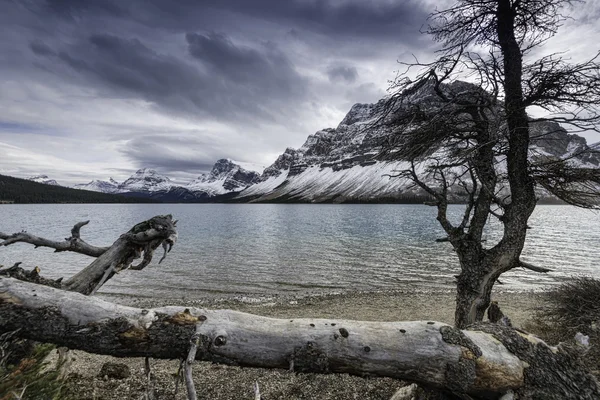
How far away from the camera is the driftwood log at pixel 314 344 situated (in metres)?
4.07

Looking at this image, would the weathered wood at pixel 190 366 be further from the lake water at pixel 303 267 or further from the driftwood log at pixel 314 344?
the lake water at pixel 303 267

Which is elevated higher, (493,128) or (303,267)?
(493,128)

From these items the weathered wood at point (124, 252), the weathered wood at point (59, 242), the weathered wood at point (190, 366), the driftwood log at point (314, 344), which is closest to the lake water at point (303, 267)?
the weathered wood at point (59, 242)

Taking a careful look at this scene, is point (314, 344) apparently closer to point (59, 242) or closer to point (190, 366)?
point (190, 366)

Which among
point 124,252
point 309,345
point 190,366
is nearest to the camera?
point 190,366

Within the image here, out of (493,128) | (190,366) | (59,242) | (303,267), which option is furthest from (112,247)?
(303,267)

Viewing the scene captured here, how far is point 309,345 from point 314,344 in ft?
0.21

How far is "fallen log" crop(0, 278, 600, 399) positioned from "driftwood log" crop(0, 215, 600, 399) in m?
0.01

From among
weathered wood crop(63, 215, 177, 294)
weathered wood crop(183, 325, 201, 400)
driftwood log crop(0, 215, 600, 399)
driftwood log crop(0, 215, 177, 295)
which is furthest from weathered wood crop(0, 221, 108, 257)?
weathered wood crop(183, 325, 201, 400)

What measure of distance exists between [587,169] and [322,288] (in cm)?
1685

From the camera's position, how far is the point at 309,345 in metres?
4.20

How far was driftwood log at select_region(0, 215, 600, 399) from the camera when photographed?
160 inches

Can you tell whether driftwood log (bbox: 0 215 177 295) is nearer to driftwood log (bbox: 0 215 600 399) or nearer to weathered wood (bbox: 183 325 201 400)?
driftwood log (bbox: 0 215 600 399)

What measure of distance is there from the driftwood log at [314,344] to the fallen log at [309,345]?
0.04 ft
